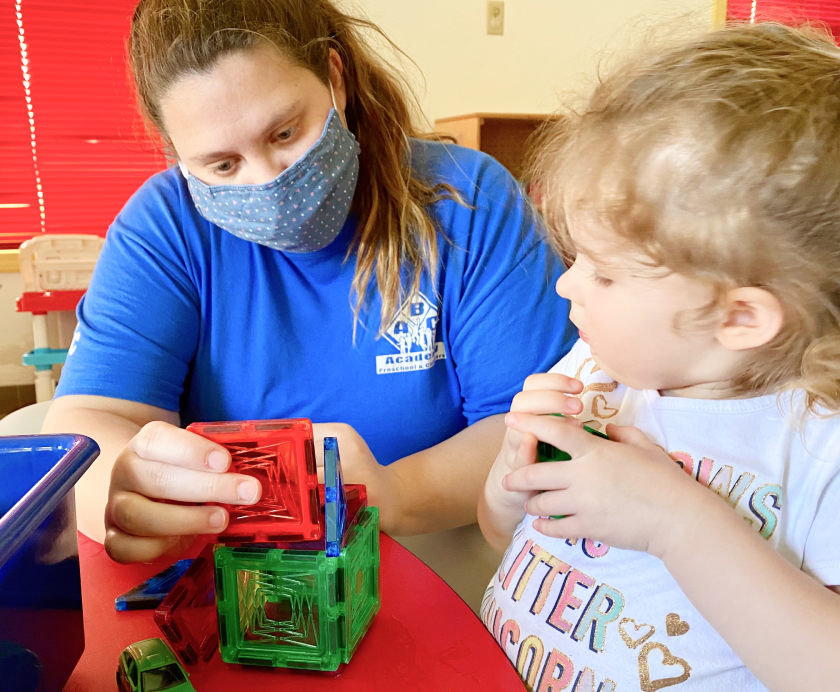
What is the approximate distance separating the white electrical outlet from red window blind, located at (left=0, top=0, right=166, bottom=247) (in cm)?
143

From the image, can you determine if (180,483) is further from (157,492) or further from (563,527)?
(563,527)

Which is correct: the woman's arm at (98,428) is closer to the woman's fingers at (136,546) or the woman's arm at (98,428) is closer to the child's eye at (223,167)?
the woman's fingers at (136,546)

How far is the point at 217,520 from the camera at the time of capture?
0.54 meters

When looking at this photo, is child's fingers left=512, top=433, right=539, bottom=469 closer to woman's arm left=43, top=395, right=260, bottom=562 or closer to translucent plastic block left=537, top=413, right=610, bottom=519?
translucent plastic block left=537, top=413, right=610, bottom=519

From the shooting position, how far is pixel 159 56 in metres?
0.85

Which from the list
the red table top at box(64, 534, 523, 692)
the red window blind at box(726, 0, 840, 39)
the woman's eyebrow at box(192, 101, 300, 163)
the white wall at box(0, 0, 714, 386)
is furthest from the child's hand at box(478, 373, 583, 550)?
the red window blind at box(726, 0, 840, 39)

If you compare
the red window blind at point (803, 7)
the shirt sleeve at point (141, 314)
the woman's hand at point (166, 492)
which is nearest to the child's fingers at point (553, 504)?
the woman's hand at point (166, 492)

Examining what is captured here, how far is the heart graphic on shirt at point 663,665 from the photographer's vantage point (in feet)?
1.90

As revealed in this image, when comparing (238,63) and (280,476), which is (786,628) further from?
(238,63)

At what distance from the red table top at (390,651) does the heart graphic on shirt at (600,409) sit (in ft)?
0.74

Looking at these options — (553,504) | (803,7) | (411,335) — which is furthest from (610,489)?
(803,7)

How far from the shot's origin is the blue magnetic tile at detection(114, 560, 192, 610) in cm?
59

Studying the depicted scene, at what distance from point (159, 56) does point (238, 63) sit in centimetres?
10

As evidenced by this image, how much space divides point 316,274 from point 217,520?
523mm
